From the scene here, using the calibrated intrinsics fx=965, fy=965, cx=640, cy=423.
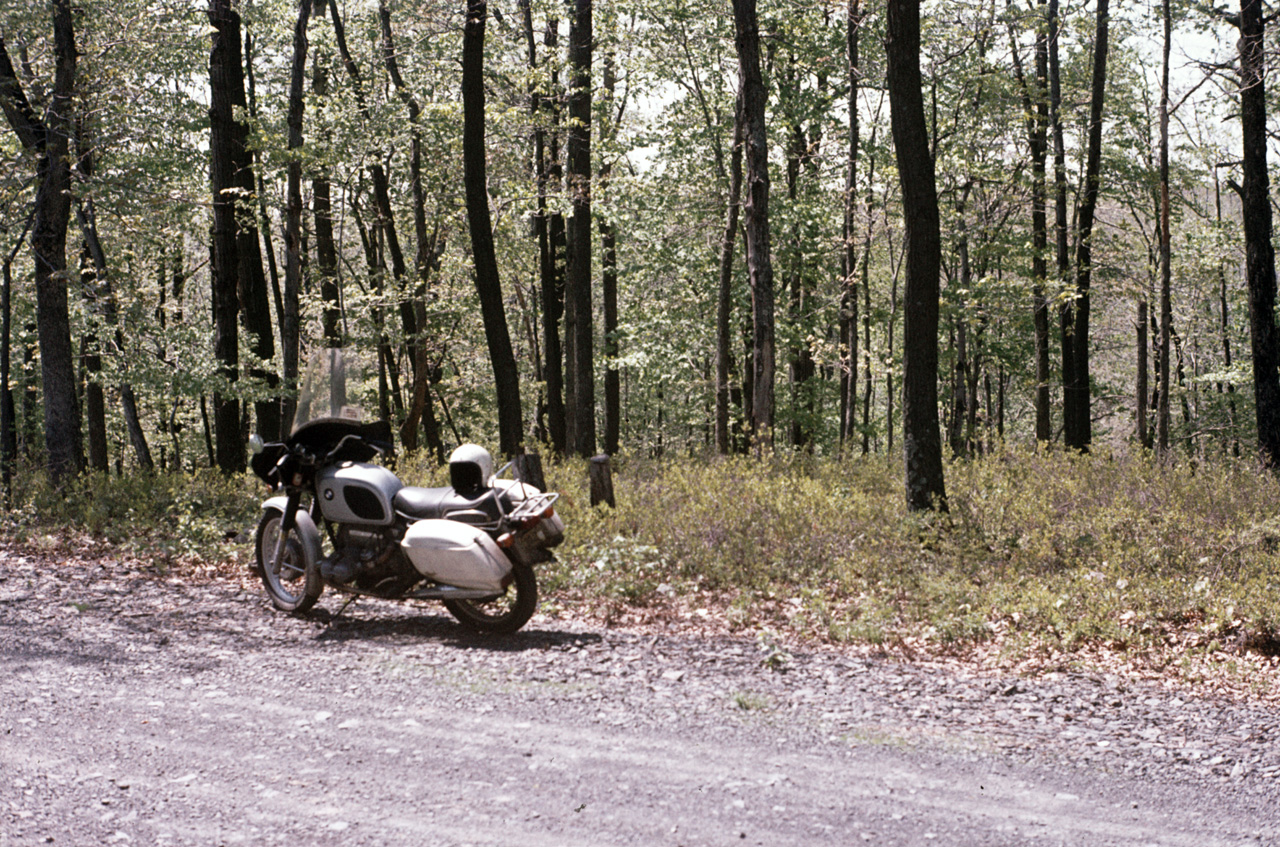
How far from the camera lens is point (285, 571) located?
24.8 feet

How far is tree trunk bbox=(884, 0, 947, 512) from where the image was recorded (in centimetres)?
1002

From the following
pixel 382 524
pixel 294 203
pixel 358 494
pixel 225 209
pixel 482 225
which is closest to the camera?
pixel 382 524

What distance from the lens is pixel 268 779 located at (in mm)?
4113

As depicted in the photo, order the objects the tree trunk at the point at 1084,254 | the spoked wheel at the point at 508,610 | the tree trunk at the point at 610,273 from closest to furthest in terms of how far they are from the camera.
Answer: the spoked wheel at the point at 508,610 → the tree trunk at the point at 1084,254 → the tree trunk at the point at 610,273

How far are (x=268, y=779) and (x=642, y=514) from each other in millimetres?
6107

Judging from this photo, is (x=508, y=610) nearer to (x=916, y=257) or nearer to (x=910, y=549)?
(x=910, y=549)

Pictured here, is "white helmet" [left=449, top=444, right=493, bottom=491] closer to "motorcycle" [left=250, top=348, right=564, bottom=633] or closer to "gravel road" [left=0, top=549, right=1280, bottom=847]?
"motorcycle" [left=250, top=348, right=564, bottom=633]

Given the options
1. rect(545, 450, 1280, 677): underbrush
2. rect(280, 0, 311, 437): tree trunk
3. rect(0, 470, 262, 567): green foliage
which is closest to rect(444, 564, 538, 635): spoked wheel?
rect(545, 450, 1280, 677): underbrush

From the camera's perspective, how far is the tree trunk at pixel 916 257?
10.0m

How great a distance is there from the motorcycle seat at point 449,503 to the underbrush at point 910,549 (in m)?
1.38

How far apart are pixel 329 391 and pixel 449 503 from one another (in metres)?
1.59

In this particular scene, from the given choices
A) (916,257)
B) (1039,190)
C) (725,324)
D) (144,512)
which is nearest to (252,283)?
(144,512)

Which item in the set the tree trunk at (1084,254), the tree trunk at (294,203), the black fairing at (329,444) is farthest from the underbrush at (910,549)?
the tree trunk at (1084,254)

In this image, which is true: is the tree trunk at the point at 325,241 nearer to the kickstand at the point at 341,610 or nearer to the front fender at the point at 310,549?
the front fender at the point at 310,549
